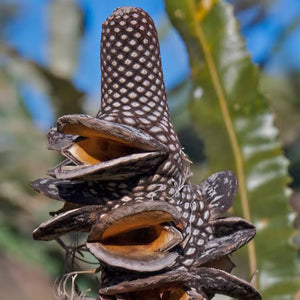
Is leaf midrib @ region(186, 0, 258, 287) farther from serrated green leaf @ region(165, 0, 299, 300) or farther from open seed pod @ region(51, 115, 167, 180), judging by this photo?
open seed pod @ region(51, 115, 167, 180)

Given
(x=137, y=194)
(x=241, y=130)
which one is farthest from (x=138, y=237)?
(x=241, y=130)

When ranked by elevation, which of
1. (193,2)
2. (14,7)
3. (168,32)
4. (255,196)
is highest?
(14,7)

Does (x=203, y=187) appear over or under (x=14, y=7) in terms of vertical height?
under

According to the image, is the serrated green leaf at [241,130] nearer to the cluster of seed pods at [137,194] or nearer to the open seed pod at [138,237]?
the cluster of seed pods at [137,194]

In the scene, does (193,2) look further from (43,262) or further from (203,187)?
(43,262)

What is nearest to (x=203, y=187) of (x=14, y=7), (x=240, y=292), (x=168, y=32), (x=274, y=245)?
(x=240, y=292)

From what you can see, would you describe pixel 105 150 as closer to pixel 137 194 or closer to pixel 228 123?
pixel 137 194
